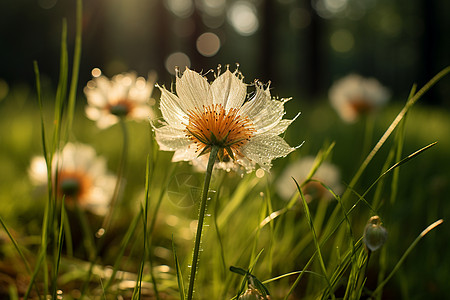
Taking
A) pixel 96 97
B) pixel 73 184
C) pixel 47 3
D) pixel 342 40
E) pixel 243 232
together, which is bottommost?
pixel 243 232

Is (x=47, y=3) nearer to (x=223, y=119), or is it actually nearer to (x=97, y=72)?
(x=97, y=72)

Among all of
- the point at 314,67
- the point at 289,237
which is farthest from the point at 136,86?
the point at 314,67

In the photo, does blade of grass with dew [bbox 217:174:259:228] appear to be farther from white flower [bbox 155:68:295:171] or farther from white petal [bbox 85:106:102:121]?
white petal [bbox 85:106:102:121]

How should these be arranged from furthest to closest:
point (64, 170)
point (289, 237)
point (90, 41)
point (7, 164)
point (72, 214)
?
point (90, 41)
point (7, 164)
point (72, 214)
point (64, 170)
point (289, 237)

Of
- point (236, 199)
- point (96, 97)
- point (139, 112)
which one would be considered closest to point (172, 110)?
point (236, 199)

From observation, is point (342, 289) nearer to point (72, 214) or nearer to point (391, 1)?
point (72, 214)

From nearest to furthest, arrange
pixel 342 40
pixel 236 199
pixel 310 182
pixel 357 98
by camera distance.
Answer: pixel 236 199
pixel 310 182
pixel 357 98
pixel 342 40
